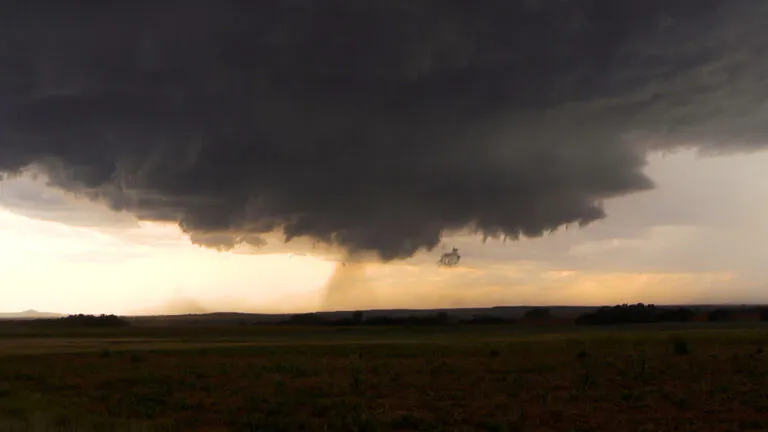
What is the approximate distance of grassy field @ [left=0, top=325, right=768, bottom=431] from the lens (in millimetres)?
21422

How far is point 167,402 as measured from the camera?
26.6 m

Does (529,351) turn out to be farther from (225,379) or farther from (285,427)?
(285,427)

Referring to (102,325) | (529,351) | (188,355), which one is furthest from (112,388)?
(102,325)

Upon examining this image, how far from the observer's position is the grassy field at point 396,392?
70.3ft

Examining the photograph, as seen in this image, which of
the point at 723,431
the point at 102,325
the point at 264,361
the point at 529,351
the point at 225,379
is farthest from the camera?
the point at 102,325

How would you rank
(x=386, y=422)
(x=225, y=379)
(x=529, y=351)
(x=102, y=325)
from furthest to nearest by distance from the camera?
(x=102, y=325) < (x=529, y=351) < (x=225, y=379) < (x=386, y=422)

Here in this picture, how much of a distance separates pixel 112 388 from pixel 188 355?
2057cm

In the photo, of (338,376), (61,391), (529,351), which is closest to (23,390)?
(61,391)

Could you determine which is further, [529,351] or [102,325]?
[102,325]

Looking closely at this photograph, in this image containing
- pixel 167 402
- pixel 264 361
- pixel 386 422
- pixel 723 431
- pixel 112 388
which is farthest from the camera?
pixel 264 361

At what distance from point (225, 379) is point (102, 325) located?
578ft

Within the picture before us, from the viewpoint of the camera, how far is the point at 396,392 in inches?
1163

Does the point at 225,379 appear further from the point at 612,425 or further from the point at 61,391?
the point at 612,425

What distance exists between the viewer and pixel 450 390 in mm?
29938
